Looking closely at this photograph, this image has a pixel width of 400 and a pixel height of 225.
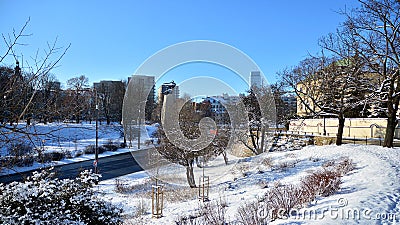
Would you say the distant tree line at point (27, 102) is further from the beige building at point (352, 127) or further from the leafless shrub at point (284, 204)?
the beige building at point (352, 127)

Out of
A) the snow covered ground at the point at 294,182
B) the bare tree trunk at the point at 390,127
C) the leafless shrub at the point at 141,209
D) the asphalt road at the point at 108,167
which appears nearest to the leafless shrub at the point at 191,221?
the snow covered ground at the point at 294,182

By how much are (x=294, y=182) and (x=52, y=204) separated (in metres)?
6.67

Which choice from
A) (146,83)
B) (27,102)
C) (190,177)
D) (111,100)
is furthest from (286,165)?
(111,100)

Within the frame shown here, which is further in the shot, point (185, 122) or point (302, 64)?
point (302, 64)

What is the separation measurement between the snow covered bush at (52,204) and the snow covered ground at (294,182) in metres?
0.71

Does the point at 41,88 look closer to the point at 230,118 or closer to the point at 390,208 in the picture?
the point at 390,208

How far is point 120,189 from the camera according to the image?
1132 centimetres

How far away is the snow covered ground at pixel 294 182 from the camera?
4020 mm

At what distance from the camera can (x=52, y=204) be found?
4.41m

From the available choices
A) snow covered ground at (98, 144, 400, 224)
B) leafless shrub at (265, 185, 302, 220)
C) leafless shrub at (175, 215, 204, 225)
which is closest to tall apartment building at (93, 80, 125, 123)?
snow covered ground at (98, 144, 400, 224)

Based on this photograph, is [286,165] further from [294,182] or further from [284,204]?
[284,204]

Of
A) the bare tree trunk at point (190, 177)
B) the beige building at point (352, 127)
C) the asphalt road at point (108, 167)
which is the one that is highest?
the beige building at point (352, 127)

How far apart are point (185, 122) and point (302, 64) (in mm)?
10000

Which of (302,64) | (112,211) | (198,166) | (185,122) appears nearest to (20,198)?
(112,211)
